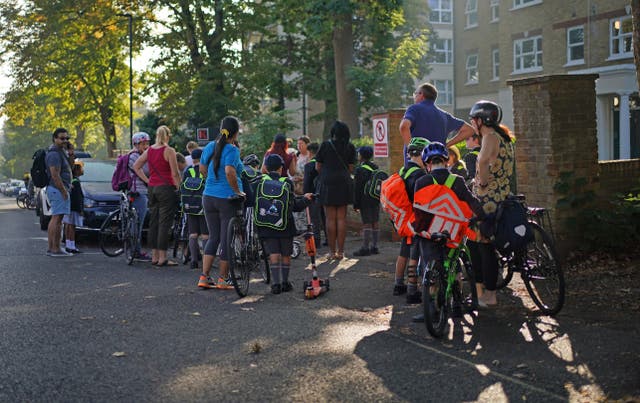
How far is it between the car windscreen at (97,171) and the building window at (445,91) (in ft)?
137

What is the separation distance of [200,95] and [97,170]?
57.2ft

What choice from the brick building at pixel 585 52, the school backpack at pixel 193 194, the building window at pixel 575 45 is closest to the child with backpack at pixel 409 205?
the school backpack at pixel 193 194

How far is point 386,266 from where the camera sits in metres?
12.2

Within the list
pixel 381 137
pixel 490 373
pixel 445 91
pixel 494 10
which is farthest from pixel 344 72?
pixel 445 91

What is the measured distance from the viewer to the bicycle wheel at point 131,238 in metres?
13.4

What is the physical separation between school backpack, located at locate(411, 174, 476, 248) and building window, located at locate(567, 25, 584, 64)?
1293 inches

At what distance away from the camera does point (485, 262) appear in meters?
8.31

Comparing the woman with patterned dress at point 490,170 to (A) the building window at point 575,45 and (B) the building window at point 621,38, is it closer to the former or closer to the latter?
(B) the building window at point 621,38

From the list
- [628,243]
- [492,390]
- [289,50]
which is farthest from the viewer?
[289,50]

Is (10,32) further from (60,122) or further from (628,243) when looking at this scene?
(628,243)

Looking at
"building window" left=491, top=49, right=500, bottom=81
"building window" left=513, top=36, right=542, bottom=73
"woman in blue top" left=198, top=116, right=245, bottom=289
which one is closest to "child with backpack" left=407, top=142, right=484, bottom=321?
"woman in blue top" left=198, top=116, right=245, bottom=289

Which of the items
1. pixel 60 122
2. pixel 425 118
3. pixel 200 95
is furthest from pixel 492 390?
pixel 60 122

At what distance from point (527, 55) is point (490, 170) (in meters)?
35.7

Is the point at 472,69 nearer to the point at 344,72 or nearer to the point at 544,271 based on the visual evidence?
the point at 344,72
